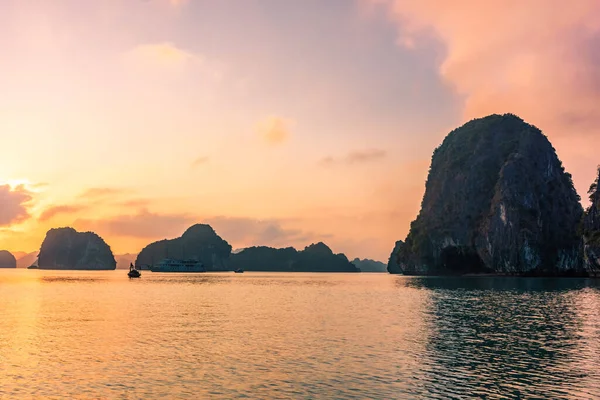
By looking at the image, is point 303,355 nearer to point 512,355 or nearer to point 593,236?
point 512,355

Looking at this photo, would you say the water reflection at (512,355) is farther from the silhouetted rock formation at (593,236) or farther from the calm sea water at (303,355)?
the silhouetted rock formation at (593,236)

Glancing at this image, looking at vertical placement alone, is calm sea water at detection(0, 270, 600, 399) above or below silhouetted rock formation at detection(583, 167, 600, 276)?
below

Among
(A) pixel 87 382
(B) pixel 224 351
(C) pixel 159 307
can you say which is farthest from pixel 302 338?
(C) pixel 159 307

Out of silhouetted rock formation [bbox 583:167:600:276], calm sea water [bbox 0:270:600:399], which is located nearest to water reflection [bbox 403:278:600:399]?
calm sea water [bbox 0:270:600:399]

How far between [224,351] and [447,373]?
18389 millimetres

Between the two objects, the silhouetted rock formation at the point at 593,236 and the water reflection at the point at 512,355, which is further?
the silhouetted rock formation at the point at 593,236

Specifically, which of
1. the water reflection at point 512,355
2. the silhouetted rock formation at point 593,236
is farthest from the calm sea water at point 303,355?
the silhouetted rock formation at point 593,236

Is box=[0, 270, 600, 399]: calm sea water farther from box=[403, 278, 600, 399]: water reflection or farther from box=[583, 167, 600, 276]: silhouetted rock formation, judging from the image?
box=[583, 167, 600, 276]: silhouetted rock formation

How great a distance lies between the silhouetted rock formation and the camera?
18252 centimetres

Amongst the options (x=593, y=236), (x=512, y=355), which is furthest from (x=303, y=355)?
(x=593, y=236)

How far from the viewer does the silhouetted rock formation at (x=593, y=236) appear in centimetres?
18252

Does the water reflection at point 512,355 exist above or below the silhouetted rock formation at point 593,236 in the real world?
below

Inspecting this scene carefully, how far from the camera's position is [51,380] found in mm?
32156

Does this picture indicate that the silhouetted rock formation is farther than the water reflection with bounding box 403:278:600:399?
Yes
